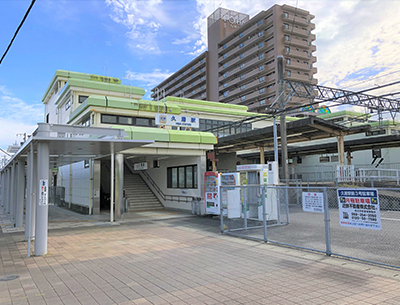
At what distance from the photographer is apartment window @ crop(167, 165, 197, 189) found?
1891 centimetres

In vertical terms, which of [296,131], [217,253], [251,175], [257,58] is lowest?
[217,253]

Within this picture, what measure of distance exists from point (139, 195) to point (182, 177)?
427 cm

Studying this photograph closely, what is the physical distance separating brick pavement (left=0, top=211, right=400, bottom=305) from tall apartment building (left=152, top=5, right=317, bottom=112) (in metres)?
53.0

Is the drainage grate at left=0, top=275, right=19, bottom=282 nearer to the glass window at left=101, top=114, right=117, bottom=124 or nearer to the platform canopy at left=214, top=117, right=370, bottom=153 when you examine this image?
the glass window at left=101, top=114, right=117, bottom=124

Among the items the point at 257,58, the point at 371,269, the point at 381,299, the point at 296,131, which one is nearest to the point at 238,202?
the point at 371,269

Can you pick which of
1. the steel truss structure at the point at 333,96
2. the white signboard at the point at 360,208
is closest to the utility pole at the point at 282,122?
the steel truss structure at the point at 333,96

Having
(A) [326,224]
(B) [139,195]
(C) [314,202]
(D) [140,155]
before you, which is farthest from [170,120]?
(A) [326,224]

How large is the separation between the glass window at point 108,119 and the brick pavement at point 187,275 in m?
10.6

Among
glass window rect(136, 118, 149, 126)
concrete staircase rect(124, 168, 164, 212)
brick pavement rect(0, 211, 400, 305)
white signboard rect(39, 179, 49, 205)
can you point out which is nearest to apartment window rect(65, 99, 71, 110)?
concrete staircase rect(124, 168, 164, 212)

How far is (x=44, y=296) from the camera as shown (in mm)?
5332

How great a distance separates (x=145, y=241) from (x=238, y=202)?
13.3 feet

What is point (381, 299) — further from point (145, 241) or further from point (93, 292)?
point (145, 241)

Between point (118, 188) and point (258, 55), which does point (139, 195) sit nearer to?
point (118, 188)

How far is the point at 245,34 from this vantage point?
73750 millimetres
